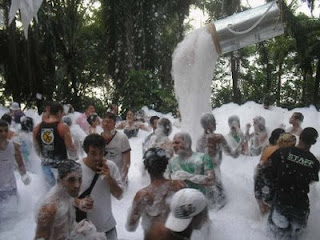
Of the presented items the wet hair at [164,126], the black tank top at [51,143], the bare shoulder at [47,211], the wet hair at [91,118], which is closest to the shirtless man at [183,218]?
the bare shoulder at [47,211]

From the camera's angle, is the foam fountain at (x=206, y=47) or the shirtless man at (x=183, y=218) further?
the foam fountain at (x=206, y=47)

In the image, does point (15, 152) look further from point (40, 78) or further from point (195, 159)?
point (40, 78)

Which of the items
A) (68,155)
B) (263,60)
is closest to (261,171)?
(68,155)

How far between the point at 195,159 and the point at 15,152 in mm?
2434

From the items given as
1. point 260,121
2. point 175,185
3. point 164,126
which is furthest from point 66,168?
point 260,121

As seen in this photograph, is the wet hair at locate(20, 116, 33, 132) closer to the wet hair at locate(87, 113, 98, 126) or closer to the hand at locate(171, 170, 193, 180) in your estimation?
the wet hair at locate(87, 113, 98, 126)

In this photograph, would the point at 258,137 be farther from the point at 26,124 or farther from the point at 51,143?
the point at 26,124

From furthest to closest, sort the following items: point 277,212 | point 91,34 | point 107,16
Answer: point 91,34
point 107,16
point 277,212

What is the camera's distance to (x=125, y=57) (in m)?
15.6

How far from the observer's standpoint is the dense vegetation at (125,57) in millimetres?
14703

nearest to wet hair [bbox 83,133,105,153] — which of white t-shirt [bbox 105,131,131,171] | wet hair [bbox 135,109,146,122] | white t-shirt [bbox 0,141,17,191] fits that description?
white t-shirt [bbox 105,131,131,171]

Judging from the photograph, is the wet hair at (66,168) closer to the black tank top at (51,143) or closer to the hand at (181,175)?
the hand at (181,175)

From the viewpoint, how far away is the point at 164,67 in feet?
56.9

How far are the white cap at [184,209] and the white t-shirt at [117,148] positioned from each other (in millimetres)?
3013
